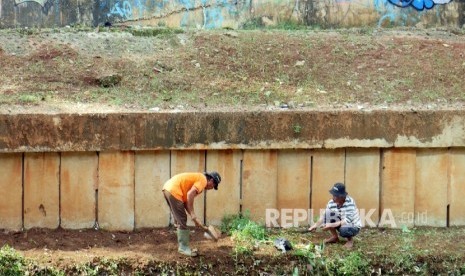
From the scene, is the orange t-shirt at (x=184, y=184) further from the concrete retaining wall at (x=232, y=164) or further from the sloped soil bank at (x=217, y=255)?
the concrete retaining wall at (x=232, y=164)

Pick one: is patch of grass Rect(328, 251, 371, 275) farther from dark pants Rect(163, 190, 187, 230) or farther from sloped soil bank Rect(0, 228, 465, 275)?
dark pants Rect(163, 190, 187, 230)

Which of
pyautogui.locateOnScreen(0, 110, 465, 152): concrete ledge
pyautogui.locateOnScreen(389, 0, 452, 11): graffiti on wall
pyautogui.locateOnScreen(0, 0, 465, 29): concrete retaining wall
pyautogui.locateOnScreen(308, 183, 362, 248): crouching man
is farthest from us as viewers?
pyautogui.locateOnScreen(389, 0, 452, 11): graffiti on wall

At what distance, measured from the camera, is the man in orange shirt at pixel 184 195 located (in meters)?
9.46

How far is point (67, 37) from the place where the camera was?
508 inches

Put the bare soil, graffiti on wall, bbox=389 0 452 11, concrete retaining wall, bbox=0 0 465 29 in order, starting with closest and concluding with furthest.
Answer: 1. the bare soil
2. concrete retaining wall, bbox=0 0 465 29
3. graffiti on wall, bbox=389 0 452 11

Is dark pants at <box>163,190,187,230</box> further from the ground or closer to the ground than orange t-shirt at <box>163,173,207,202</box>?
closer to the ground

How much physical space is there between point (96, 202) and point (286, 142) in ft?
7.94

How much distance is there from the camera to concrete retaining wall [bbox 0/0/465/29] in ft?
45.6

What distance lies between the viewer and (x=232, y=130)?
10305 mm

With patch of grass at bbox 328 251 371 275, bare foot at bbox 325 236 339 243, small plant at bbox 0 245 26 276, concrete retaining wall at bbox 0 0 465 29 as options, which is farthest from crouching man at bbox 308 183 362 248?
concrete retaining wall at bbox 0 0 465 29

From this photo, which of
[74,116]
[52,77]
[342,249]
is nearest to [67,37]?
[52,77]

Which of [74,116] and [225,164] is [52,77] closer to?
[74,116]

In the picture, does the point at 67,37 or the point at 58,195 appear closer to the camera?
the point at 58,195

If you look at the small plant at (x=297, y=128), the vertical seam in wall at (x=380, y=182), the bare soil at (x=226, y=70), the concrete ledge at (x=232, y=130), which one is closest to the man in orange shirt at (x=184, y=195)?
the concrete ledge at (x=232, y=130)
